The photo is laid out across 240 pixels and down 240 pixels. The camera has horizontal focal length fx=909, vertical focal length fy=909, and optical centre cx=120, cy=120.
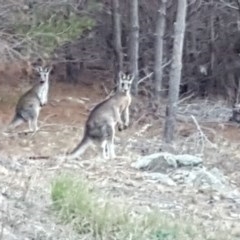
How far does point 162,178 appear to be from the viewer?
1108 centimetres

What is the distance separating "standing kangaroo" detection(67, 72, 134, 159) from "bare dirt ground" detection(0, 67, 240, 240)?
21 centimetres

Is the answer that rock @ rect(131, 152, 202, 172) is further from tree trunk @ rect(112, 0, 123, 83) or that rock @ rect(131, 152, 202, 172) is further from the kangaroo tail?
tree trunk @ rect(112, 0, 123, 83)

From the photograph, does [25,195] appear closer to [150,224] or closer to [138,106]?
[150,224]

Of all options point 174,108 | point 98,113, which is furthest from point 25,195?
point 174,108

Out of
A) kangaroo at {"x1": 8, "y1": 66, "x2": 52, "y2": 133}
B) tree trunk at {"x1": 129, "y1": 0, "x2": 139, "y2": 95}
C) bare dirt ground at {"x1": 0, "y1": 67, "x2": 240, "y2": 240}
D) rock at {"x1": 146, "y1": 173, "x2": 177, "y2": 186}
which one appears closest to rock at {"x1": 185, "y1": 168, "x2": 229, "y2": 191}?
rock at {"x1": 146, "y1": 173, "x2": 177, "y2": 186}

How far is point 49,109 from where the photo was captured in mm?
19406

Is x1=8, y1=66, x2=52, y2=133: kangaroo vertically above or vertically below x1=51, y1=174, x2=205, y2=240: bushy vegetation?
below

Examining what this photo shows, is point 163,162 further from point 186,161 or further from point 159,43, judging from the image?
point 159,43

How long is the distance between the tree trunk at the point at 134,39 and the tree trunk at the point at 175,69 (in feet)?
11.1

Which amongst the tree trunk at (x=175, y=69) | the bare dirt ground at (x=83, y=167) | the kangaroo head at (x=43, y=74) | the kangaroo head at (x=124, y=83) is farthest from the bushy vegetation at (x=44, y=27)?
the kangaroo head at (x=43, y=74)

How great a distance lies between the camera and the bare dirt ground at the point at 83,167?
742 cm

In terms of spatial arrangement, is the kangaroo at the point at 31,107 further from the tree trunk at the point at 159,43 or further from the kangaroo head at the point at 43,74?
the tree trunk at the point at 159,43

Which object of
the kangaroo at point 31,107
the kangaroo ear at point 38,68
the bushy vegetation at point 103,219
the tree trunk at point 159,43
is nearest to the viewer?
the bushy vegetation at point 103,219

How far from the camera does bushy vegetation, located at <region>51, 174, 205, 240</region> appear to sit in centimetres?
714
